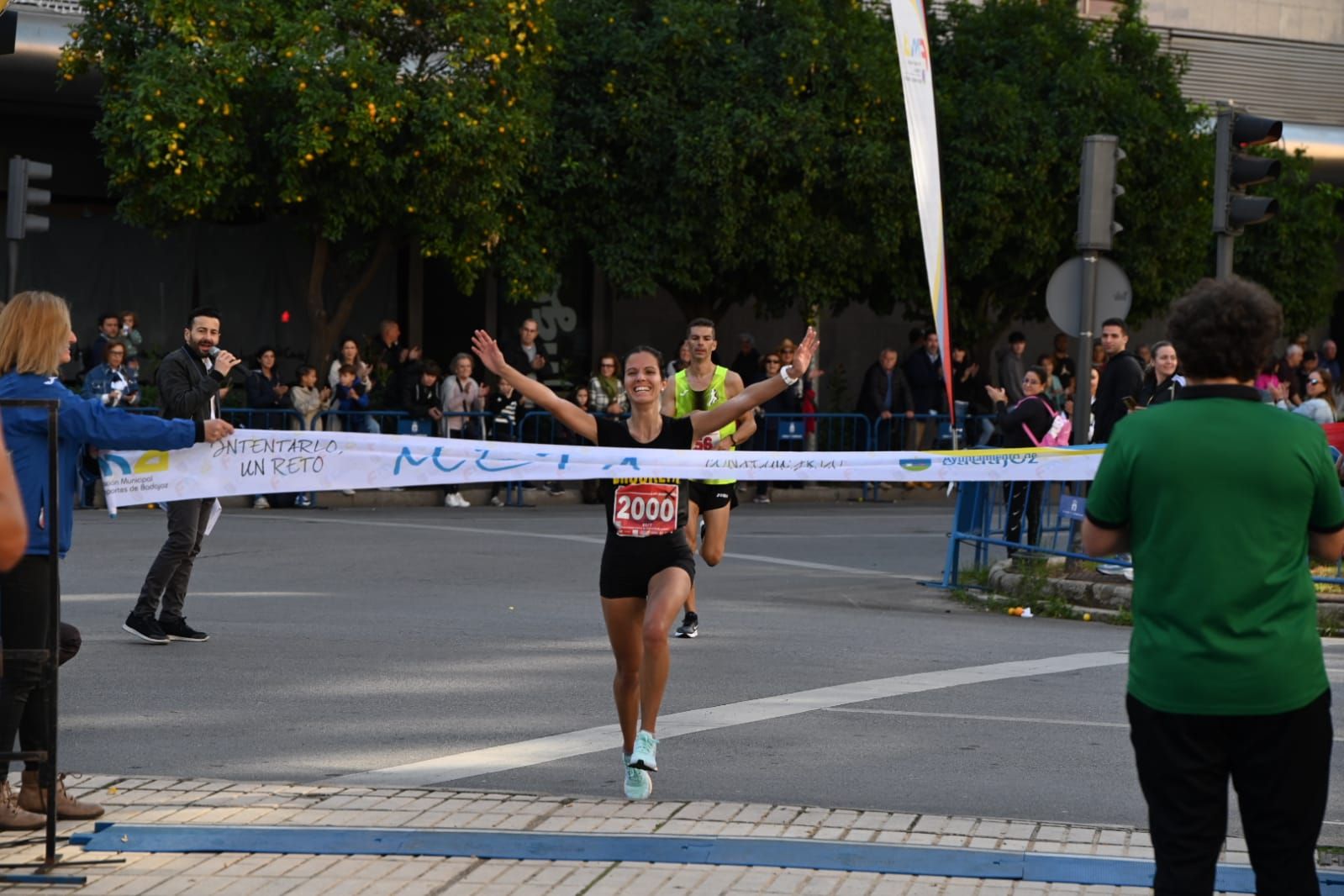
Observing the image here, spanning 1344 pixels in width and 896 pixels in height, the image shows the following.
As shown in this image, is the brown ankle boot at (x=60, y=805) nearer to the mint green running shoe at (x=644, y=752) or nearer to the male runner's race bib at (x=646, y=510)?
the mint green running shoe at (x=644, y=752)

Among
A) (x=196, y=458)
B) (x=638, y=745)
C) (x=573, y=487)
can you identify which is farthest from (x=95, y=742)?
(x=573, y=487)

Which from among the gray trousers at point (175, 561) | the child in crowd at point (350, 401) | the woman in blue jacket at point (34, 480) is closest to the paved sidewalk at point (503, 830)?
the woman in blue jacket at point (34, 480)

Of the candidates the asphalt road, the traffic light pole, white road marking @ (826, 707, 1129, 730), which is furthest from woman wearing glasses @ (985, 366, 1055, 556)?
white road marking @ (826, 707, 1129, 730)

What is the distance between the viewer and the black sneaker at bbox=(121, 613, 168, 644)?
1039cm

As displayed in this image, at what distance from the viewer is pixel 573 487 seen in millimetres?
22250

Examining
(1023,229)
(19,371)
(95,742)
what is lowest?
(95,742)

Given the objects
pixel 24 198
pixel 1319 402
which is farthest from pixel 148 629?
pixel 1319 402

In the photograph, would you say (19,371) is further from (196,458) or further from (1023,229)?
(1023,229)

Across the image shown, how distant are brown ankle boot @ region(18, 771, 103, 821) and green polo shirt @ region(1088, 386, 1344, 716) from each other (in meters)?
3.77

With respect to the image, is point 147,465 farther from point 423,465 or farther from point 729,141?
point 729,141

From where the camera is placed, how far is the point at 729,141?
2348 cm

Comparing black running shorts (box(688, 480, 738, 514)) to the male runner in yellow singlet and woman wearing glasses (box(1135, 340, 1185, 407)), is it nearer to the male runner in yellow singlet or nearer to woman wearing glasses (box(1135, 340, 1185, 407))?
the male runner in yellow singlet

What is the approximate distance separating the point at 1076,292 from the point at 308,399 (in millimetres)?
9602

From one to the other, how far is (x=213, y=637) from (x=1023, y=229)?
55.1 feet
